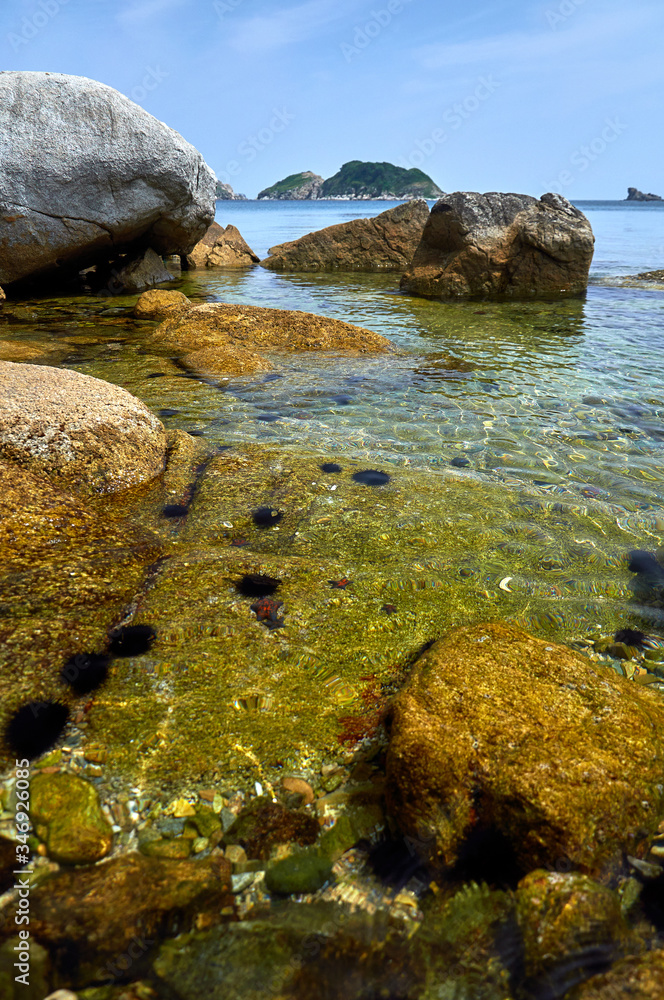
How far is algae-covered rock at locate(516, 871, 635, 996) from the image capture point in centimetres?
167

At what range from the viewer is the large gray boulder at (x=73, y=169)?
12500 millimetres

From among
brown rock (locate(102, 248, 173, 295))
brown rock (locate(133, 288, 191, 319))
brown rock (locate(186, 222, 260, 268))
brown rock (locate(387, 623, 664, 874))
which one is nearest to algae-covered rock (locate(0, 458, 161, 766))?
brown rock (locate(387, 623, 664, 874))

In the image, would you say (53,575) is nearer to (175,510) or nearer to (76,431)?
(175,510)

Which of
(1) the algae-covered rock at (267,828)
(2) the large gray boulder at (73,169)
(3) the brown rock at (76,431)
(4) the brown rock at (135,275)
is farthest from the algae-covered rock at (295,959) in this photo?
(4) the brown rock at (135,275)

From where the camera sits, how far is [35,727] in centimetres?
248

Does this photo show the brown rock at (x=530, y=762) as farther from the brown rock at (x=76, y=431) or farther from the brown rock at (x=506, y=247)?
the brown rock at (x=506, y=247)

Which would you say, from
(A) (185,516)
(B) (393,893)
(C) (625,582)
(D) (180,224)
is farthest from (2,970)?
(D) (180,224)

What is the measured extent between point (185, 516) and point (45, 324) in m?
9.32

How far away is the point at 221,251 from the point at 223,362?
17131 mm

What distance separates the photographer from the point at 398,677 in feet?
9.74

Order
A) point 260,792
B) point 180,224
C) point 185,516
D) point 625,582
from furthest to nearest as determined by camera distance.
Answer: point 180,224 → point 185,516 → point 625,582 → point 260,792

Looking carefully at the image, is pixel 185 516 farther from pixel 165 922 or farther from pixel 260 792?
pixel 165 922

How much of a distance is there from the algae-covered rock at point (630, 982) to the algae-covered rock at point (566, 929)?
0.07 m

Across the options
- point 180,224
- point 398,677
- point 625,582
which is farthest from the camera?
point 180,224
